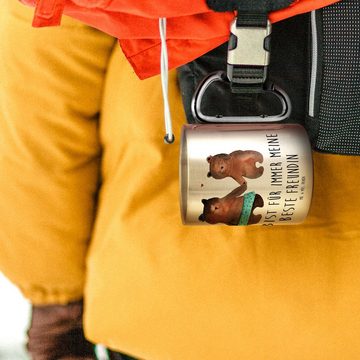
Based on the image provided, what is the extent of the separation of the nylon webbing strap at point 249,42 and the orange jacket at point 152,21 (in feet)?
0.03

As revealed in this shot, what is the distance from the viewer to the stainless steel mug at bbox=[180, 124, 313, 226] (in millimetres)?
505

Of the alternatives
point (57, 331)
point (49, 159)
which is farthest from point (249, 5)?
point (57, 331)

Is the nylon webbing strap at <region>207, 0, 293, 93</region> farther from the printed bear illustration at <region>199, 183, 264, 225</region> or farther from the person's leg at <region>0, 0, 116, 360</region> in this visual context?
the person's leg at <region>0, 0, 116, 360</region>

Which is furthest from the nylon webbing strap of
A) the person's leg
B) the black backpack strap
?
the person's leg

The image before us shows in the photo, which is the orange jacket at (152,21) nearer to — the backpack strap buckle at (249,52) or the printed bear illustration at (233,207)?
the backpack strap buckle at (249,52)

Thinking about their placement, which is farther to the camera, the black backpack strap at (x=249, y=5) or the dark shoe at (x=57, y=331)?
the dark shoe at (x=57, y=331)

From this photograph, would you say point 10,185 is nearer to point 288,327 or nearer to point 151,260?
point 151,260

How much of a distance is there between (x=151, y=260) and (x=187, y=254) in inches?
1.7

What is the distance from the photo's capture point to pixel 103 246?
658mm

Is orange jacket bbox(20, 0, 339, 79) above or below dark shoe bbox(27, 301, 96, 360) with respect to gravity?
above

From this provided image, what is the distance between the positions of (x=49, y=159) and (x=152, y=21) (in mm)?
254

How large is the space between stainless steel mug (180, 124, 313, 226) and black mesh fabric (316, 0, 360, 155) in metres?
0.04

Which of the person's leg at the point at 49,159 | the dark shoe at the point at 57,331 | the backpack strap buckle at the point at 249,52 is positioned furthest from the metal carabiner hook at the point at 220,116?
the dark shoe at the point at 57,331

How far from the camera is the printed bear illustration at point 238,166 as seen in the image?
505 millimetres
